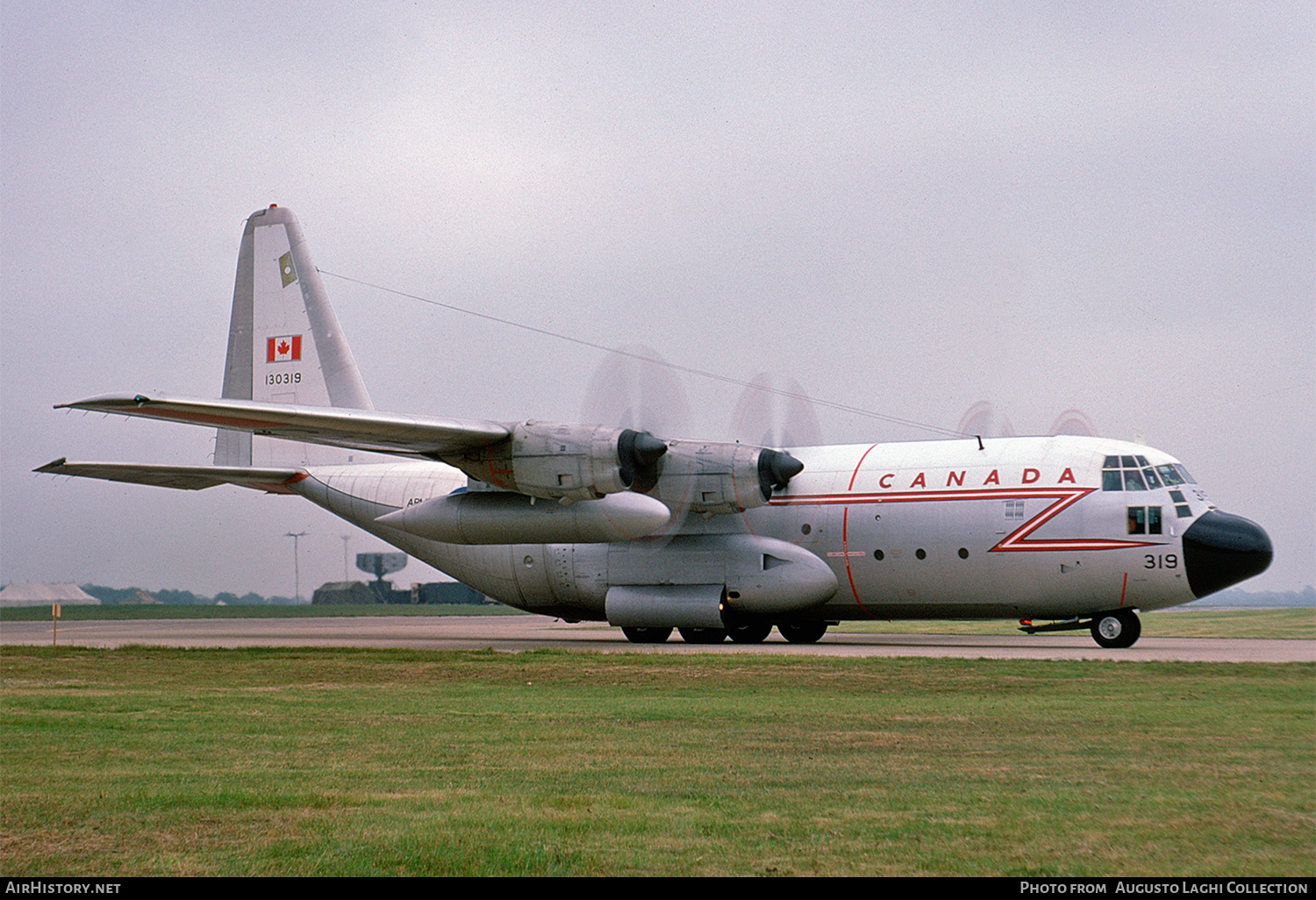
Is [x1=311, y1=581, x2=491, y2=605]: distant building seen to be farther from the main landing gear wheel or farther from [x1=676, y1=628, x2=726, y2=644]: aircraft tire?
the main landing gear wheel

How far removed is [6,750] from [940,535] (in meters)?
18.6

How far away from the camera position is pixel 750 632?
27.9 m

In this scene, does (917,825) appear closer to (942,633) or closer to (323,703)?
(323,703)

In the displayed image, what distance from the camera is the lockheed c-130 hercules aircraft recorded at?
23016mm

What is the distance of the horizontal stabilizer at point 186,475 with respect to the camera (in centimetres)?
2727

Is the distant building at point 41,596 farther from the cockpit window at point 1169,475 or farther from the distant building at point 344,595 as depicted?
the cockpit window at point 1169,475

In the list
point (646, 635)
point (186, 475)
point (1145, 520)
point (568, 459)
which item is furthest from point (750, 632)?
point (186, 475)

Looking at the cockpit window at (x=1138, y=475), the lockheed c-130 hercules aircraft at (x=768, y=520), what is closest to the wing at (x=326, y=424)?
the lockheed c-130 hercules aircraft at (x=768, y=520)

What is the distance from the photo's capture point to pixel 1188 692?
13.0m

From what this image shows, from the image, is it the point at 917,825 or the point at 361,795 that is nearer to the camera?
the point at 917,825

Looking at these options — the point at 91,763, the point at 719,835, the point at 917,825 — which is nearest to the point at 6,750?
the point at 91,763

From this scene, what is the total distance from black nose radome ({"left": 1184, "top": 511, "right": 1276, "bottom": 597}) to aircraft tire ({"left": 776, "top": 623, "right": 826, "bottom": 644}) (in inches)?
331

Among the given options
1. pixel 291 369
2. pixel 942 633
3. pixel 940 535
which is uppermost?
pixel 291 369

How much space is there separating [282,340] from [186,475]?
482 cm
